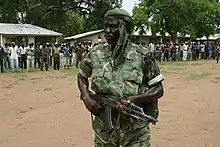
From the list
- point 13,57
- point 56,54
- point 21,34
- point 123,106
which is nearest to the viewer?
point 123,106

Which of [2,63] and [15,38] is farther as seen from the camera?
[15,38]

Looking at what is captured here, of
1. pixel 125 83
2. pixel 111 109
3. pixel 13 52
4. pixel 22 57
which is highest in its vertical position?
pixel 125 83

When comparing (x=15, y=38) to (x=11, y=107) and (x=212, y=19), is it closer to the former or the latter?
(x=212, y=19)

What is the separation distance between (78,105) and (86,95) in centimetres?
713

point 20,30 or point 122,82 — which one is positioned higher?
point 20,30

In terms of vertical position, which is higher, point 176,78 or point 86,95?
point 86,95

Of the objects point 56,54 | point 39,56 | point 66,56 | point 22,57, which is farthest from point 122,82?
point 66,56

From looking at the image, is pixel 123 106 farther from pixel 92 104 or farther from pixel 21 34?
pixel 21 34

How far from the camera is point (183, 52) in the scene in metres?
29.2

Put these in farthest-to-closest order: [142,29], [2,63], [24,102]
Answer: [142,29]
[2,63]
[24,102]

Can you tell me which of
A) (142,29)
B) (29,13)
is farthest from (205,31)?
(29,13)

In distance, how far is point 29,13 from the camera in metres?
39.0

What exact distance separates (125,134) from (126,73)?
1.31ft

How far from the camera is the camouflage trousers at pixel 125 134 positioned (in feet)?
8.77
